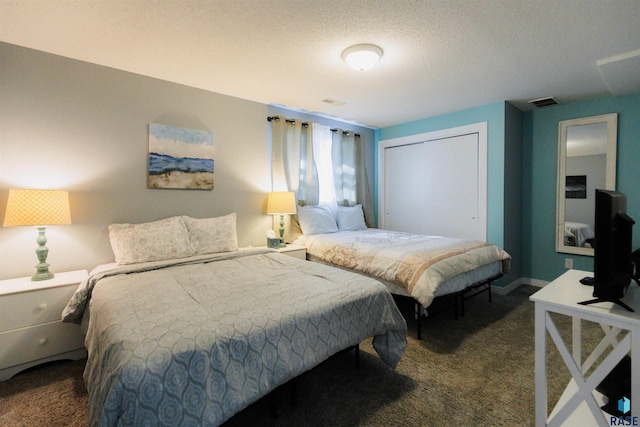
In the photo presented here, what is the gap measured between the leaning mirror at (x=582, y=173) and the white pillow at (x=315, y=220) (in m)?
2.92

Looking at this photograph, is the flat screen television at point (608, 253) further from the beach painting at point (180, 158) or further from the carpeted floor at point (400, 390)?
the beach painting at point (180, 158)

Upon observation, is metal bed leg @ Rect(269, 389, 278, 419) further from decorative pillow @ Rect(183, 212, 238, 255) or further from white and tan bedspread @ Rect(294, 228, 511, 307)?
decorative pillow @ Rect(183, 212, 238, 255)

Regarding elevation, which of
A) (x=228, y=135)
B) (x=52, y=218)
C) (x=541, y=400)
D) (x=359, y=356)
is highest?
(x=228, y=135)

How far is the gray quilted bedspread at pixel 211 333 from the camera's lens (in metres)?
1.04

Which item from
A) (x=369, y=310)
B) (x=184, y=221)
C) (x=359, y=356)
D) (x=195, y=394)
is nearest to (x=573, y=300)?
(x=369, y=310)

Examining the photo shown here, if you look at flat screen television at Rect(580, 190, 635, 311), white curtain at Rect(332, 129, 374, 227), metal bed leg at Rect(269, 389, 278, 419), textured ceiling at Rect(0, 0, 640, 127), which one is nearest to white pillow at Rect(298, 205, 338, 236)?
white curtain at Rect(332, 129, 374, 227)

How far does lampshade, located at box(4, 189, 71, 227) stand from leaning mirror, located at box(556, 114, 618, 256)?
5.22m

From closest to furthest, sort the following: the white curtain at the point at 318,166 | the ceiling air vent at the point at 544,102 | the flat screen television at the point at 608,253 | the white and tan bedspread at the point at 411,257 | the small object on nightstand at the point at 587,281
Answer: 1. the flat screen television at the point at 608,253
2. the small object on nightstand at the point at 587,281
3. the white and tan bedspread at the point at 411,257
4. the ceiling air vent at the point at 544,102
5. the white curtain at the point at 318,166

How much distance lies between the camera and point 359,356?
2.17m

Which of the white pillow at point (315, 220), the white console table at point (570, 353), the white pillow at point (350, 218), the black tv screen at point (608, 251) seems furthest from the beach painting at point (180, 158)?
the black tv screen at point (608, 251)

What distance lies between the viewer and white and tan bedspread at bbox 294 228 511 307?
2379mm

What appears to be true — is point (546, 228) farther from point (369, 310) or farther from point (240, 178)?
point (240, 178)

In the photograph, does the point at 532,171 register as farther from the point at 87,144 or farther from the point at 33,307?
the point at 33,307

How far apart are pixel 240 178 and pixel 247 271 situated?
1.60m
